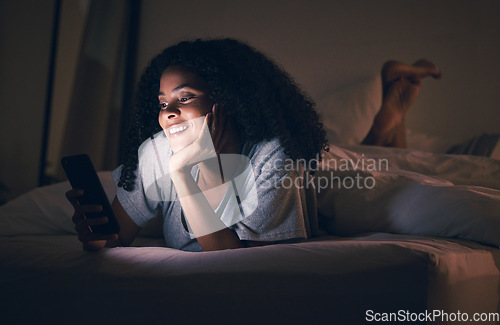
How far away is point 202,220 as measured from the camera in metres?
0.75

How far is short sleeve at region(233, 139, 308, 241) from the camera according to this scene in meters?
0.74

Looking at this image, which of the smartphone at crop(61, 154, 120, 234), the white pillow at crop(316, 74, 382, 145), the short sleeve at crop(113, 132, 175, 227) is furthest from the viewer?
the white pillow at crop(316, 74, 382, 145)

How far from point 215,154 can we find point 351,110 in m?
0.95

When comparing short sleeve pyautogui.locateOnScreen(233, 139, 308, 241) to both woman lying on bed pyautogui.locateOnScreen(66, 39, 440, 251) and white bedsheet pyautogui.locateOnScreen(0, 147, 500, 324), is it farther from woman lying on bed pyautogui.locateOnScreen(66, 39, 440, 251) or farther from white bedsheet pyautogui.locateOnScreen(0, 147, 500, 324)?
white bedsheet pyautogui.locateOnScreen(0, 147, 500, 324)

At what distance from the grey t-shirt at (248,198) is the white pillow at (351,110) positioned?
72 centimetres

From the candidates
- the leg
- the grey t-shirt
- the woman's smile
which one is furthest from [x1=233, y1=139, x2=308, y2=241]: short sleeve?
the leg

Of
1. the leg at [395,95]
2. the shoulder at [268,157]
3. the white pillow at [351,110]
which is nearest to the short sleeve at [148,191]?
the shoulder at [268,157]

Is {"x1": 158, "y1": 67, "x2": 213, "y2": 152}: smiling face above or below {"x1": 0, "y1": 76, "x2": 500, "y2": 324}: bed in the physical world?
above

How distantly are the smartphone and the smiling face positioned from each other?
22 cm

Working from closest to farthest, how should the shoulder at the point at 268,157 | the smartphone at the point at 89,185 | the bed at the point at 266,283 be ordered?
1. the bed at the point at 266,283
2. the smartphone at the point at 89,185
3. the shoulder at the point at 268,157

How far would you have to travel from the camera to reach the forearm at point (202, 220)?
2.42ft

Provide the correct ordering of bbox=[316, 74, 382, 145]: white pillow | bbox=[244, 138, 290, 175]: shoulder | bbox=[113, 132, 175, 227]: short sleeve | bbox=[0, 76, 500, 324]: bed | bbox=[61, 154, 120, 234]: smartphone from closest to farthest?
bbox=[0, 76, 500, 324]: bed → bbox=[61, 154, 120, 234]: smartphone → bbox=[244, 138, 290, 175]: shoulder → bbox=[113, 132, 175, 227]: short sleeve → bbox=[316, 74, 382, 145]: white pillow

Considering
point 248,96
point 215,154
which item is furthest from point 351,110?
point 215,154

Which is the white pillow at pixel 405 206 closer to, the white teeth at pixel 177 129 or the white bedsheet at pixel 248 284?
the white bedsheet at pixel 248 284
